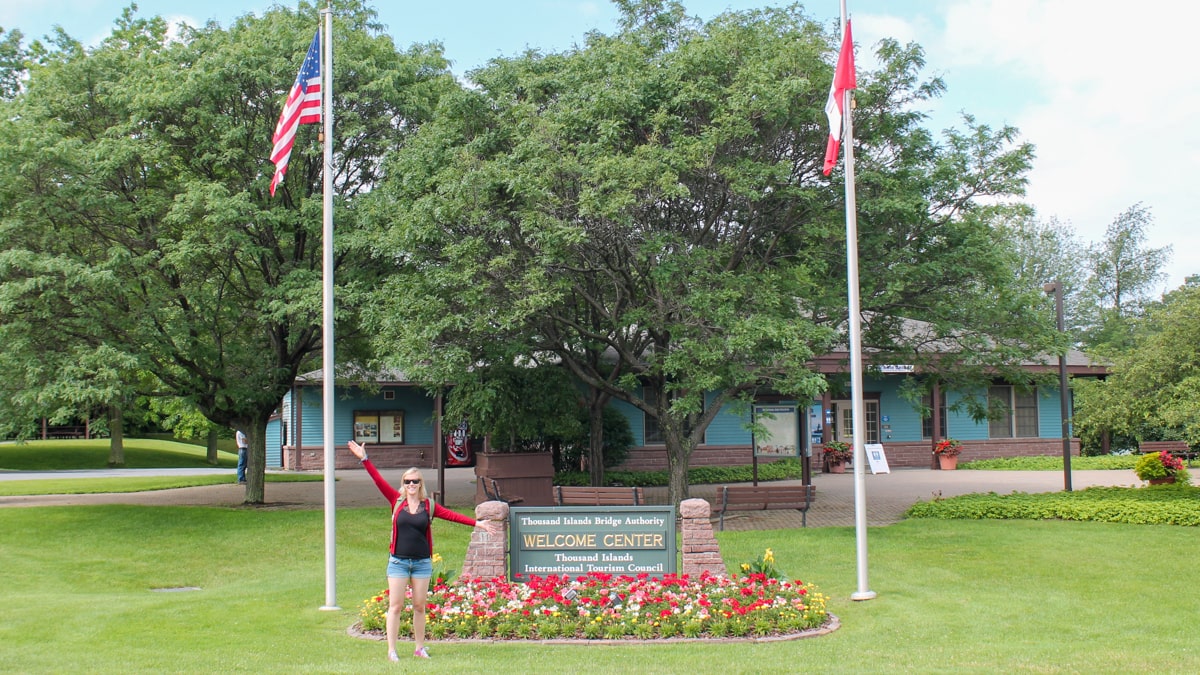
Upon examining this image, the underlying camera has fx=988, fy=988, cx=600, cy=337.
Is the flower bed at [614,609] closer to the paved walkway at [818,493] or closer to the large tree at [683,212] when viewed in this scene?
the large tree at [683,212]

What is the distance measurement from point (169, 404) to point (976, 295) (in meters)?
18.5

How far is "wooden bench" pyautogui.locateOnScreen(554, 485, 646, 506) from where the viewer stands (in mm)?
18719

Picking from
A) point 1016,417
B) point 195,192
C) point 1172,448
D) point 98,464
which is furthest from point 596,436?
point 98,464

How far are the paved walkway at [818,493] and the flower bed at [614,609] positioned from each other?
869 cm

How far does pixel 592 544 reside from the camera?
11.4m

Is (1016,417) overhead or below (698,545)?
overhead

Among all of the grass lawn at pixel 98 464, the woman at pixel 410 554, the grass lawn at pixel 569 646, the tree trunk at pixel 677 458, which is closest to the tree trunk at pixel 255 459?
the grass lawn at pixel 569 646

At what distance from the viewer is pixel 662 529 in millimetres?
11438

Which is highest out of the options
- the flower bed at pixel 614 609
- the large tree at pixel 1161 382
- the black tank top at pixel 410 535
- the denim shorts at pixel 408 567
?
the large tree at pixel 1161 382

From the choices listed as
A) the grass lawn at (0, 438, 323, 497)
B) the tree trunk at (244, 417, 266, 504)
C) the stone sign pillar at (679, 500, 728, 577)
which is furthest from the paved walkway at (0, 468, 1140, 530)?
the stone sign pillar at (679, 500, 728, 577)

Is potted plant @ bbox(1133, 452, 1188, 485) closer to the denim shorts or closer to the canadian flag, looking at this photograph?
the canadian flag

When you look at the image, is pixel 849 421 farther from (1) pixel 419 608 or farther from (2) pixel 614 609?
(1) pixel 419 608

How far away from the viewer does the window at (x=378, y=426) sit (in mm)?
37406

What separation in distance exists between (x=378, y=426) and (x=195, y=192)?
19599 mm
